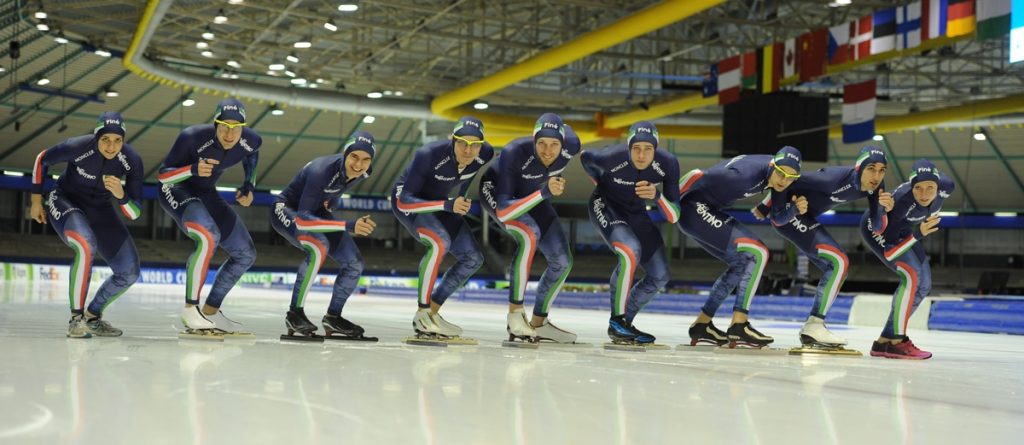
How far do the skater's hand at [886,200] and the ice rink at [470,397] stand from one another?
1457mm

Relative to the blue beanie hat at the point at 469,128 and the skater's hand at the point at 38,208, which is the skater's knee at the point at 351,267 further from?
the skater's hand at the point at 38,208

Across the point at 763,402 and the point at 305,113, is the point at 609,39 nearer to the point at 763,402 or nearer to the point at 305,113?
the point at 763,402

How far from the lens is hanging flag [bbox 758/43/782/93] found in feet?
79.1

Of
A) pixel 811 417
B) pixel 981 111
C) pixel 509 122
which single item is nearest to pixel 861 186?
pixel 811 417

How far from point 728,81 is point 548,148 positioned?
60.8ft

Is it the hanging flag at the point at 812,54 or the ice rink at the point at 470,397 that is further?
the hanging flag at the point at 812,54

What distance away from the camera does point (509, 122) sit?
3472cm

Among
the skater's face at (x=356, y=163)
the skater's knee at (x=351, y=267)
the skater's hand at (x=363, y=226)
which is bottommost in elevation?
the skater's knee at (x=351, y=267)

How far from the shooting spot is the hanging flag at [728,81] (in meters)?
25.7

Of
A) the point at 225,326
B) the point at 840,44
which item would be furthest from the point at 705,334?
the point at 840,44

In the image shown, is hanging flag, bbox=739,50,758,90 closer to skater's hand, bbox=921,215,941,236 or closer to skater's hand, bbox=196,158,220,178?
skater's hand, bbox=921,215,941,236

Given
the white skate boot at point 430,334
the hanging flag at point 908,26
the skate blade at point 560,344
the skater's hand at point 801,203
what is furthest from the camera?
the hanging flag at point 908,26

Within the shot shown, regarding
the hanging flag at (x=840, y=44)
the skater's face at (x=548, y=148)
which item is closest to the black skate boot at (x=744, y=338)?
the skater's face at (x=548, y=148)

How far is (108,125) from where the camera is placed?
7.95 m
